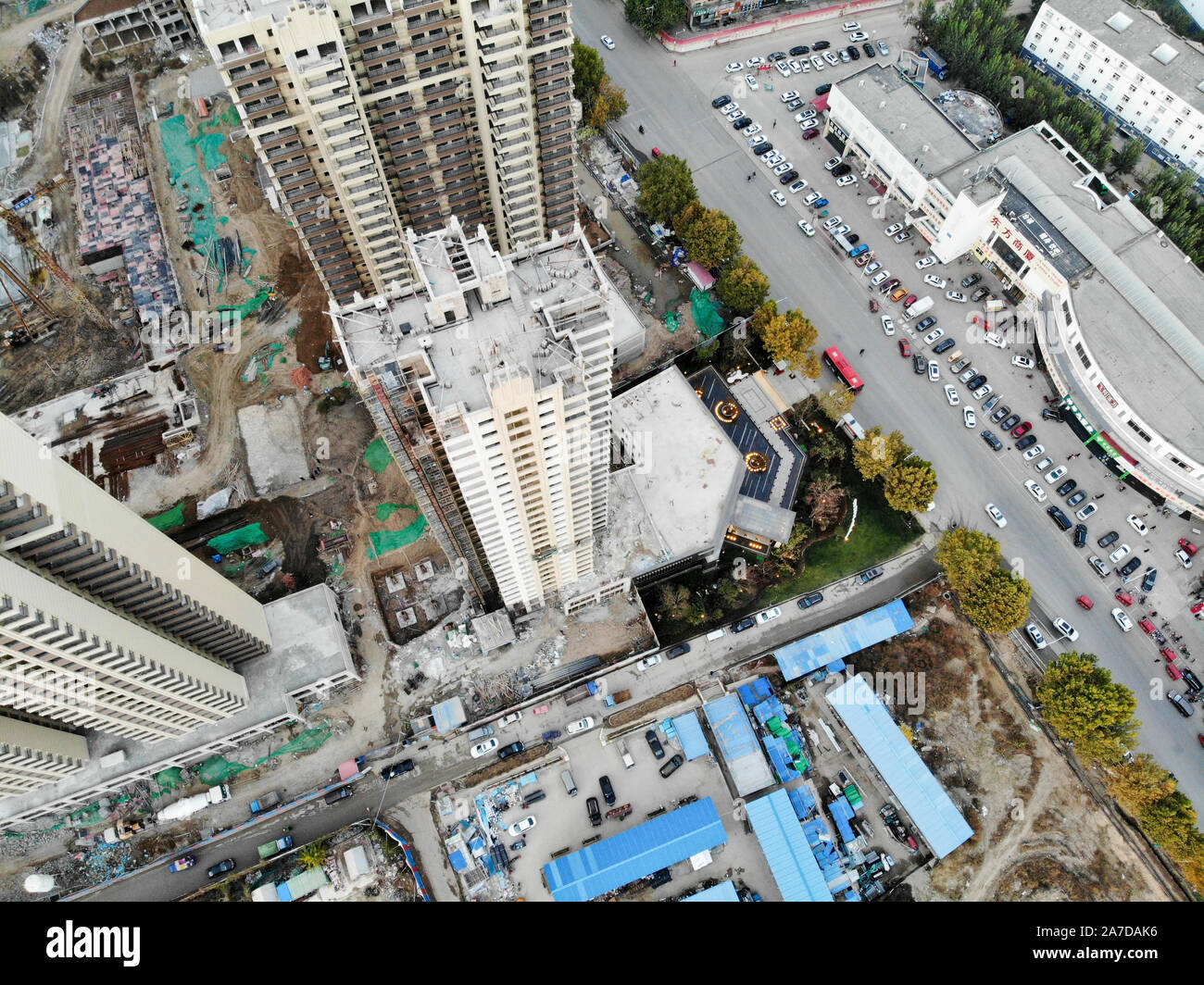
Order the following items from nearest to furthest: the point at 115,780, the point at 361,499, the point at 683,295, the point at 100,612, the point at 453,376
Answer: the point at 453,376 < the point at 100,612 < the point at 115,780 < the point at 361,499 < the point at 683,295

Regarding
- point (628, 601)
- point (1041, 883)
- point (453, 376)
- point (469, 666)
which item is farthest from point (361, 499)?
point (1041, 883)

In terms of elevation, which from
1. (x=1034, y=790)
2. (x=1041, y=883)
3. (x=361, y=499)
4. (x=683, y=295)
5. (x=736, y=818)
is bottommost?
(x=1041, y=883)

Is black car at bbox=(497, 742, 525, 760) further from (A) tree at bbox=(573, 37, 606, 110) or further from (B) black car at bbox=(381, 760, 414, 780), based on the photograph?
(A) tree at bbox=(573, 37, 606, 110)

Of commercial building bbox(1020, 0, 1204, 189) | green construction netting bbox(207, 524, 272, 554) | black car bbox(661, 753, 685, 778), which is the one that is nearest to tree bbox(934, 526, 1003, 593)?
black car bbox(661, 753, 685, 778)

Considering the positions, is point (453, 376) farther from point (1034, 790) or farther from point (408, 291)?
point (1034, 790)

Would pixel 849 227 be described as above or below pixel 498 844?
above

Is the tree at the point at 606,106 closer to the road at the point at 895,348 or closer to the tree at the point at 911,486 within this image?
the road at the point at 895,348

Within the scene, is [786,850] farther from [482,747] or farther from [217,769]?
[217,769]

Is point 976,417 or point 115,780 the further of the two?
point 976,417
